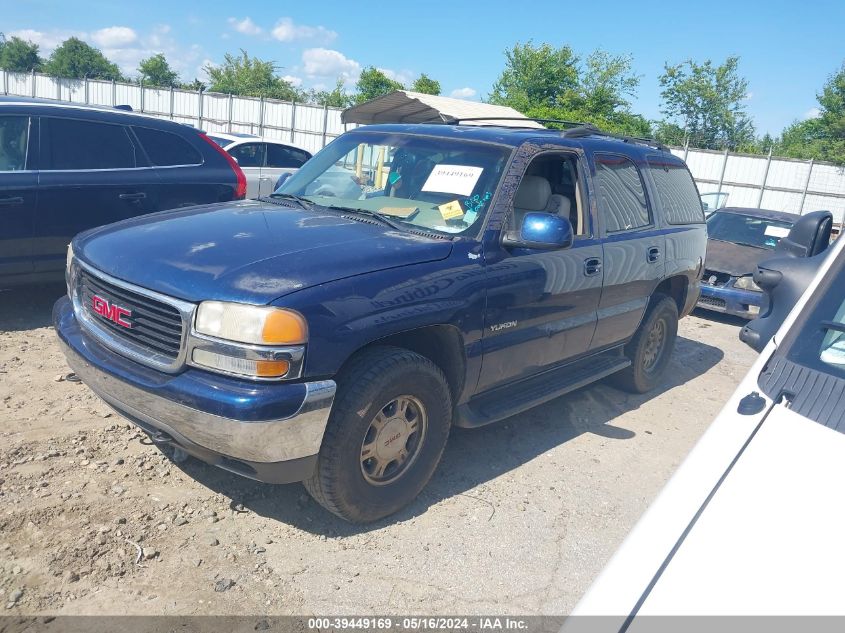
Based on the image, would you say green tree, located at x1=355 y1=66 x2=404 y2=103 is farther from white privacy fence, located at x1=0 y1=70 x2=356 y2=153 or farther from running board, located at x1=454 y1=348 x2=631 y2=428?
running board, located at x1=454 y1=348 x2=631 y2=428

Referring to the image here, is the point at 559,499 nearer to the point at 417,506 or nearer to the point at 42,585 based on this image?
the point at 417,506

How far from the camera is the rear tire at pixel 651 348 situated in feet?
17.8

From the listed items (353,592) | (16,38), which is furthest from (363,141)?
(16,38)

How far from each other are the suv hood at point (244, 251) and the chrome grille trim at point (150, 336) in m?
0.04

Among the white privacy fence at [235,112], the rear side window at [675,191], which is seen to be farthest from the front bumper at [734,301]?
the white privacy fence at [235,112]

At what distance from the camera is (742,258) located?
9.22 m

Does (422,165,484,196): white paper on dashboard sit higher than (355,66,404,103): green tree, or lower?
lower

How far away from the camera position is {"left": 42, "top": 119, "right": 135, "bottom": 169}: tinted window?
5.58m

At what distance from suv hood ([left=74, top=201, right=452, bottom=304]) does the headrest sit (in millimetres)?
967

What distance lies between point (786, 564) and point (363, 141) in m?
3.81

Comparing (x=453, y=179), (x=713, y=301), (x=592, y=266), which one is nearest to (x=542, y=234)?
(x=453, y=179)

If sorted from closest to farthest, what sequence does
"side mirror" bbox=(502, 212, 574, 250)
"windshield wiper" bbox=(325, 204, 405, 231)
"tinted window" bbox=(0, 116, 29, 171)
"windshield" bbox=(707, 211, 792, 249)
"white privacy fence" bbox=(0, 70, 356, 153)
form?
"side mirror" bbox=(502, 212, 574, 250) < "windshield wiper" bbox=(325, 204, 405, 231) < "tinted window" bbox=(0, 116, 29, 171) < "windshield" bbox=(707, 211, 792, 249) < "white privacy fence" bbox=(0, 70, 356, 153)

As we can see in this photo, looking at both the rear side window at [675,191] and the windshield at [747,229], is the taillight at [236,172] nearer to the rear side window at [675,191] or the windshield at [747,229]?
the rear side window at [675,191]

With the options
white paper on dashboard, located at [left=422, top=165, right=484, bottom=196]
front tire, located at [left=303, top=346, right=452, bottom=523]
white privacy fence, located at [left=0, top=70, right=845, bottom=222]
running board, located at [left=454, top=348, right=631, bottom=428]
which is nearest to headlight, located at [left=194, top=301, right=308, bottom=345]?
front tire, located at [left=303, top=346, right=452, bottom=523]
